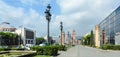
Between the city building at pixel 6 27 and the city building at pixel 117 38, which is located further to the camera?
the city building at pixel 6 27

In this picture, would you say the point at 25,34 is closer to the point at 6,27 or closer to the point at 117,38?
the point at 6,27

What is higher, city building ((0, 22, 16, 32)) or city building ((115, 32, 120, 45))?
city building ((0, 22, 16, 32))

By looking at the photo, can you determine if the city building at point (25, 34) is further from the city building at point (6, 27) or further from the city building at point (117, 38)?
the city building at point (117, 38)

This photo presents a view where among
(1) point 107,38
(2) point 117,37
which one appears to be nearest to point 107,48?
(2) point 117,37

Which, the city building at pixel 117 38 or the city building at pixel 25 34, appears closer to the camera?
the city building at pixel 117 38

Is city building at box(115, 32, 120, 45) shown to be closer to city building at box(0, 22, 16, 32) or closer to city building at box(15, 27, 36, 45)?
city building at box(15, 27, 36, 45)

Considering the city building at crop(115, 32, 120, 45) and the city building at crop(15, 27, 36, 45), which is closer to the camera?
the city building at crop(115, 32, 120, 45)

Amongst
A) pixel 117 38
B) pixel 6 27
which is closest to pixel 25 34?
pixel 6 27

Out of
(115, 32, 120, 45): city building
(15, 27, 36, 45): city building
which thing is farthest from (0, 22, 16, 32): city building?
(115, 32, 120, 45): city building

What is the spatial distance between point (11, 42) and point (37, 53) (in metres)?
105

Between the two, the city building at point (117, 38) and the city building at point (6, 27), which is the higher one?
the city building at point (6, 27)

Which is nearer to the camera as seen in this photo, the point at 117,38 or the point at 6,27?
the point at 117,38

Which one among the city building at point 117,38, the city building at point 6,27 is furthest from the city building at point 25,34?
the city building at point 117,38

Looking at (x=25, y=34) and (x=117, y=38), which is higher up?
(x=25, y=34)
